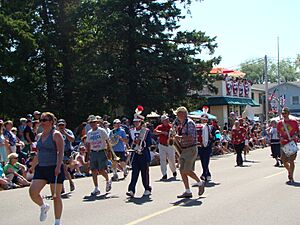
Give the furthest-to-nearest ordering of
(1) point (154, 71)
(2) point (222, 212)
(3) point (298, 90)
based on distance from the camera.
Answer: (3) point (298, 90), (1) point (154, 71), (2) point (222, 212)

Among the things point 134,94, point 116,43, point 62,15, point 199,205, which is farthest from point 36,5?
point 199,205

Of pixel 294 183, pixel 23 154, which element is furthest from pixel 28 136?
pixel 294 183

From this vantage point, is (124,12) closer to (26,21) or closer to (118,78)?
(118,78)

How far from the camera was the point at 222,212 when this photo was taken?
365 inches

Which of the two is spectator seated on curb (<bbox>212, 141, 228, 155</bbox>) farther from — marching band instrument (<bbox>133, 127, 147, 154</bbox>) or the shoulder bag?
marching band instrument (<bbox>133, 127, 147, 154</bbox>)

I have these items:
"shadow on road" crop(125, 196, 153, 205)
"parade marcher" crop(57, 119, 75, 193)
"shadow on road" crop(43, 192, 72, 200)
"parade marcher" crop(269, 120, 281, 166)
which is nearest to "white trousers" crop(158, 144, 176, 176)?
"parade marcher" crop(57, 119, 75, 193)

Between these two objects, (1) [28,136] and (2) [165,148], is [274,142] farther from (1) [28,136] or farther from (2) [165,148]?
(1) [28,136]

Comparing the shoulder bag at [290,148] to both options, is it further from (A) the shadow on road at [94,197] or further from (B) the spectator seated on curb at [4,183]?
(B) the spectator seated on curb at [4,183]

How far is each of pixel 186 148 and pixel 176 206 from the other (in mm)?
1536

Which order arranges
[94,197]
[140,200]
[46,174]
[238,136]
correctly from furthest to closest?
1. [238,136]
2. [94,197]
3. [140,200]
4. [46,174]

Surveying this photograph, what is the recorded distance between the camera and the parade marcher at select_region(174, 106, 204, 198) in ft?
36.2

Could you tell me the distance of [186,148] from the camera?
11.1 meters

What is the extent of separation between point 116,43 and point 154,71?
10.6 ft

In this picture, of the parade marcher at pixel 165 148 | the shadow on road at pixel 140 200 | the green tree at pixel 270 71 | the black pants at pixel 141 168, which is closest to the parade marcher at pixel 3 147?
the parade marcher at pixel 165 148
